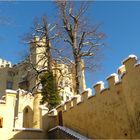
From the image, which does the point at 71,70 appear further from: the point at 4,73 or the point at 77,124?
the point at 4,73

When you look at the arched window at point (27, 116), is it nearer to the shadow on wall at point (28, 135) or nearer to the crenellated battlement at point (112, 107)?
the shadow on wall at point (28, 135)

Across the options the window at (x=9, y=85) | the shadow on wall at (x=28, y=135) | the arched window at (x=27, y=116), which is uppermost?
the window at (x=9, y=85)

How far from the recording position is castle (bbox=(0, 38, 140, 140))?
11.8 metres

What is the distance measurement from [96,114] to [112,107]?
130cm

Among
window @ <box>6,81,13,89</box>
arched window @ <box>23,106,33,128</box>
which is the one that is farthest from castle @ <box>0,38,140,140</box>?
window @ <box>6,81,13,89</box>

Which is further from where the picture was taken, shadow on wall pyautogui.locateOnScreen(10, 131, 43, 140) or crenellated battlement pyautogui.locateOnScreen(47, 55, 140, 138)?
shadow on wall pyautogui.locateOnScreen(10, 131, 43, 140)

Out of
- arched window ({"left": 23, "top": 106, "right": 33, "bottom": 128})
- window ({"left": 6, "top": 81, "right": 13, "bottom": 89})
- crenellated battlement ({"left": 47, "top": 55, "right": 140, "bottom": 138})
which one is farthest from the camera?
window ({"left": 6, "top": 81, "right": 13, "bottom": 89})

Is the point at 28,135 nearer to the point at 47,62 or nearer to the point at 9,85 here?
the point at 47,62

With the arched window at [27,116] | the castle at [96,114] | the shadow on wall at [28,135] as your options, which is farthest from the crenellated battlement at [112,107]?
the arched window at [27,116]

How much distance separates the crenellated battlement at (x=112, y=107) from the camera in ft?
38.2

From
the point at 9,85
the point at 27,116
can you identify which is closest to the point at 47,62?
the point at 27,116

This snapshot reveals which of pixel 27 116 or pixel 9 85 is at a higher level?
pixel 9 85

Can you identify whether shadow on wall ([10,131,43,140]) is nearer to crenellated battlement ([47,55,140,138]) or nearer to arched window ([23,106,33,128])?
crenellated battlement ([47,55,140,138])

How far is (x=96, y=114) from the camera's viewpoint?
1408 cm
